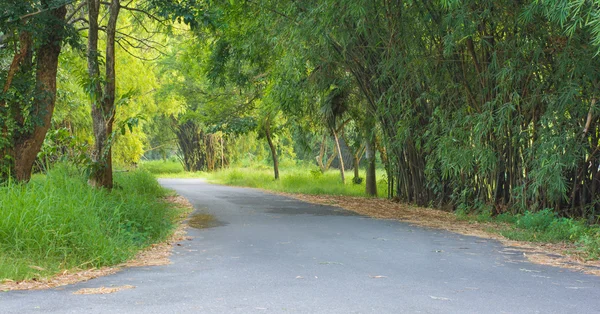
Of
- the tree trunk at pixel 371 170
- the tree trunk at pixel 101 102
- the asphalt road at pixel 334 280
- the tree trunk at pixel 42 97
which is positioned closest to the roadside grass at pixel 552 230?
the asphalt road at pixel 334 280

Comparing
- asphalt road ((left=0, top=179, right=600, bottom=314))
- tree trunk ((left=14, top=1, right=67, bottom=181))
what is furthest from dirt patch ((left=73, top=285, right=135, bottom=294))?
tree trunk ((left=14, top=1, right=67, bottom=181))

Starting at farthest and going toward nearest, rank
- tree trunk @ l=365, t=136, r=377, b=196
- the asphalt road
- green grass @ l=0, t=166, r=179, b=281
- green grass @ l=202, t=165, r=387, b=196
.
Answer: green grass @ l=202, t=165, r=387, b=196, tree trunk @ l=365, t=136, r=377, b=196, green grass @ l=0, t=166, r=179, b=281, the asphalt road

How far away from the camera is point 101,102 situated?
1182cm

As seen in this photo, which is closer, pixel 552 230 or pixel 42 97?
pixel 552 230

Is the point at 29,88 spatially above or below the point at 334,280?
above

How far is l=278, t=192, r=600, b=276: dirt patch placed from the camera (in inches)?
297

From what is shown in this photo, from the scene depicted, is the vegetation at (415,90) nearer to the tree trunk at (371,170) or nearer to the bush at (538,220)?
the bush at (538,220)

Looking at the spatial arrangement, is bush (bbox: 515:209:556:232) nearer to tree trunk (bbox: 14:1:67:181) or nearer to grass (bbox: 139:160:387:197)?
tree trunk (bbox: 14:1:67:181)

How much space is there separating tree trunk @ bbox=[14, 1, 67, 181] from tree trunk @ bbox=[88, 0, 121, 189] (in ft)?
2.85

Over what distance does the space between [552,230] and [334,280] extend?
16.8ft

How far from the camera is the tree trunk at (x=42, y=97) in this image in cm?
1035

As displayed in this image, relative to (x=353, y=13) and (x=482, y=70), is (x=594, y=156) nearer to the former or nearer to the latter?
(x=482, y=70)

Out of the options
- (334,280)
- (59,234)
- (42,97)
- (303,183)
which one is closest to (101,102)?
(42,97)

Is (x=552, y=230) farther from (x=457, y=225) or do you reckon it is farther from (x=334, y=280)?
(x=334, y=280)
